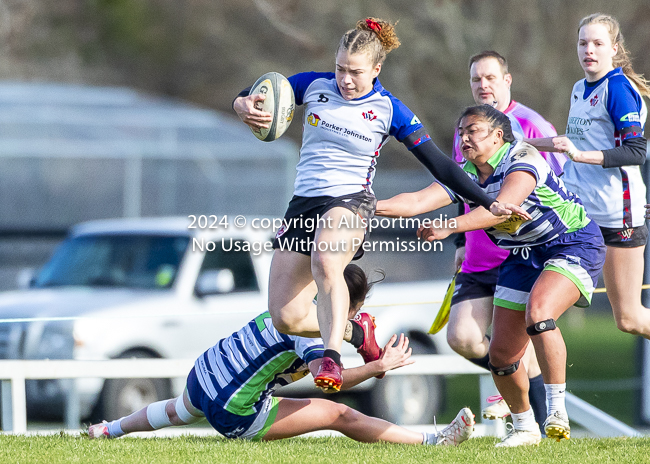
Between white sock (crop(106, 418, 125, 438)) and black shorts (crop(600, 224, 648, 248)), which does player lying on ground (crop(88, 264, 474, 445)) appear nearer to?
white sock (crop(106, 418, 125, 438))

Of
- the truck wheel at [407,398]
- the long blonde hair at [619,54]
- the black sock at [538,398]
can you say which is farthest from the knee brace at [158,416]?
the truck wheel at [407,398]

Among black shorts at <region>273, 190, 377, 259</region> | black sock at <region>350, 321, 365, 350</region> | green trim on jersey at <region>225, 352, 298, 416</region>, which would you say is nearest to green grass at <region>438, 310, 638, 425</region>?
black sock at <region>350, 321, 365, 350</region>

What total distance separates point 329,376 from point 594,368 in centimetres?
1177

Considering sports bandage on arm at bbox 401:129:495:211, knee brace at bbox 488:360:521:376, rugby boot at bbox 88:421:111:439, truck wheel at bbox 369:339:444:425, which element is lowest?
truck wheel at bbox 369:339:444:425

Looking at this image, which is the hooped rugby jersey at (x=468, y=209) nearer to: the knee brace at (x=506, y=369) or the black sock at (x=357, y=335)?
the knee brace at (x=506, y=369)

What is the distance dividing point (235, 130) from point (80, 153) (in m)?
3.20

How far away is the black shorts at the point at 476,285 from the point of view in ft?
18.3

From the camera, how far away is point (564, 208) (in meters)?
5.00

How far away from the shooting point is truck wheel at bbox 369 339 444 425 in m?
8.66

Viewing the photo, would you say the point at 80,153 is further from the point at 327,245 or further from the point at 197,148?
the point at 327,245

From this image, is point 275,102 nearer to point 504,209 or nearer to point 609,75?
point 504,209

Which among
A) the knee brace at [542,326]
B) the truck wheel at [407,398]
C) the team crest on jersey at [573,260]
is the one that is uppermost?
the team crest on jersey at [573,260]

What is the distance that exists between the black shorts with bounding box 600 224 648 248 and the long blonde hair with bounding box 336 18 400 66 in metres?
1.70

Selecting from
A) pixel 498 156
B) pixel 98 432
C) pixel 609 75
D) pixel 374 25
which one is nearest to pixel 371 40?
pixel 374 25
